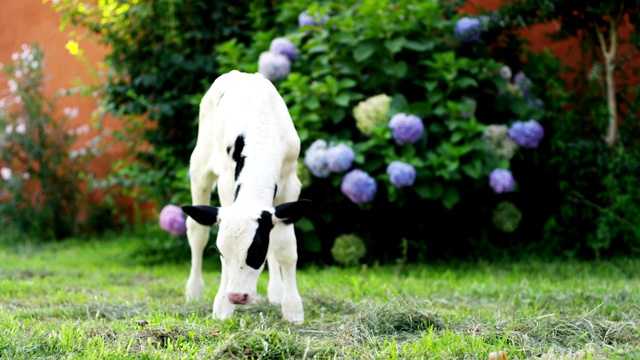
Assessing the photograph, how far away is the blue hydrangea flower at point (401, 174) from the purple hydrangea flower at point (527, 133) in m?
0.98

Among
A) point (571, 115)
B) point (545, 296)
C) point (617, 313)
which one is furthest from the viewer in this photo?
point (571, 115)

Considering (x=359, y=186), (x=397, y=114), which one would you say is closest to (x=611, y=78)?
(x=397, y=114)

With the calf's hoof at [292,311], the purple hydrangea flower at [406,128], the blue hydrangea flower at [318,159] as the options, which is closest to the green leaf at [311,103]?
the blue hydrangea flower at [318,159]

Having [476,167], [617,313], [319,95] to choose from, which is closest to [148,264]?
[319,95]

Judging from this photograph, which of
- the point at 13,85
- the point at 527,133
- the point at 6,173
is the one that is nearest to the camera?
the point at 527,133

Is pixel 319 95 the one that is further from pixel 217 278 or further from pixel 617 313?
pixel 617 313

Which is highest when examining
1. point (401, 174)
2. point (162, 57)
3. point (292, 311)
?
point (162, 57)

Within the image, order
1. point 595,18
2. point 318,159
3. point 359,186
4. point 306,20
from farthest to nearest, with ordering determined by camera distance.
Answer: point 306,20 → point 595,18 → point 318,159 → point 359,186

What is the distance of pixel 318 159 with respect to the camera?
6043 millimetres

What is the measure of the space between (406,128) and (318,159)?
73 centimetres

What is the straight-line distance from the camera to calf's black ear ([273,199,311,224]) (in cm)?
352

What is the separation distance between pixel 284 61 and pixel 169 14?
1.47m

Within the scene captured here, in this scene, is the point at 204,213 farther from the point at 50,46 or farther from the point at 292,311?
the point at 50,46

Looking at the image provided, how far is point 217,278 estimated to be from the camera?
5836mm
